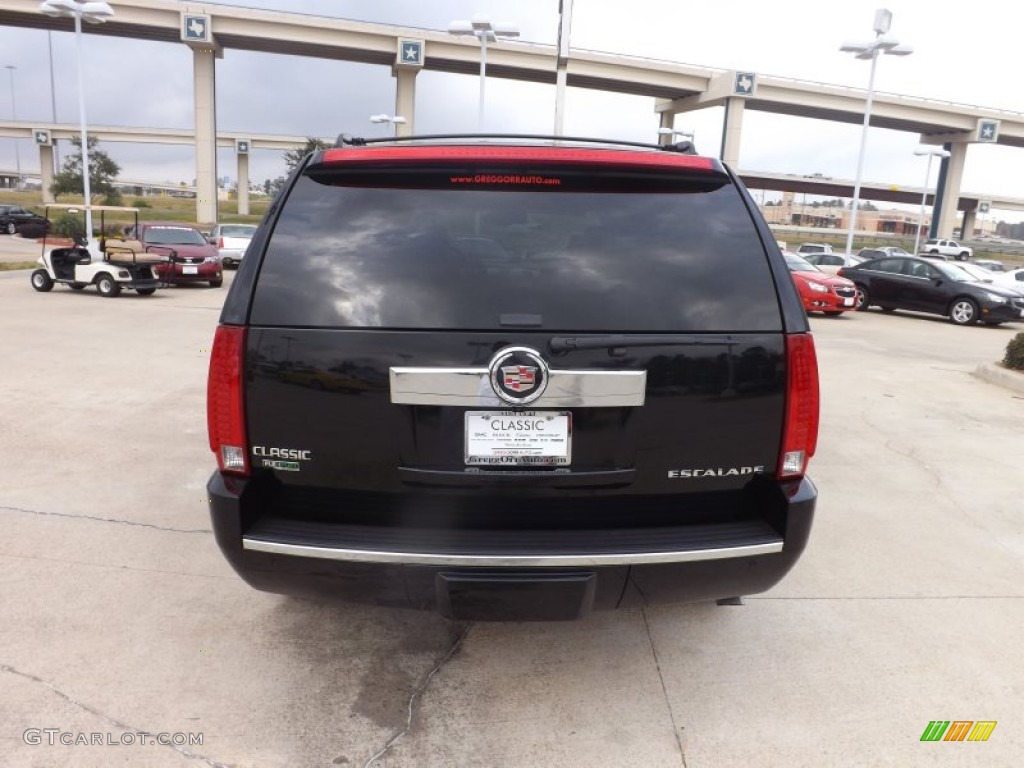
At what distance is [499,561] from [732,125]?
53.8m

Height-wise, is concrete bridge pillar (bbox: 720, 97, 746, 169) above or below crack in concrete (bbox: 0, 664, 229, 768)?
above

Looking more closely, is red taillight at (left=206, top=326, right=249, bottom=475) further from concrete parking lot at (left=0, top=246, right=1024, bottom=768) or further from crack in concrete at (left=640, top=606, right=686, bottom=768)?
crack in concrete at (left=640, top=606, right=686, bottom=768)

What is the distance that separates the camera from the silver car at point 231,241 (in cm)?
2406

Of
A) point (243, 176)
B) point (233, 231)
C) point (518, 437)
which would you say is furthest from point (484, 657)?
point (243, 176)

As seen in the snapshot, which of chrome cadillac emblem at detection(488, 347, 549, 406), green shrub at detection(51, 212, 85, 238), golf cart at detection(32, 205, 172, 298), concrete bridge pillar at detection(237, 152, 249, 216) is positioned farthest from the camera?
concrete bridge pillar at detection(237, 152, 249, 216)

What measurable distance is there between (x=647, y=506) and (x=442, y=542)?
708mm

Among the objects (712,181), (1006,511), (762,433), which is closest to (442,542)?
(762,433)

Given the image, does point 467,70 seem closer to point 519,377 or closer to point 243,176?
point 243,176

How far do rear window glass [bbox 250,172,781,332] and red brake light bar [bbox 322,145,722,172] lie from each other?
2.7 inches

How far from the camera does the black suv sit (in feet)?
7.77

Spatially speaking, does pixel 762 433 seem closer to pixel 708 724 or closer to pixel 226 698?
pixel 708 724

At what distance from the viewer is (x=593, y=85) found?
2034 inches

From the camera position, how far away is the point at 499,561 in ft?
7.68

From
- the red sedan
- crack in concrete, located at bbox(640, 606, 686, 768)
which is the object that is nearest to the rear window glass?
crack in concrete, located at bbox(640, 606, 686, 768)
